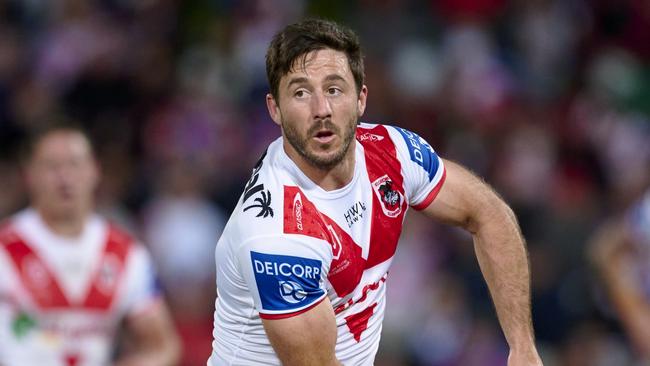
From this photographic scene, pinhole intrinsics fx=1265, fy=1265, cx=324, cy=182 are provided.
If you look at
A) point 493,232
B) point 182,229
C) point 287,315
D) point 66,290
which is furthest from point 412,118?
point 287,315

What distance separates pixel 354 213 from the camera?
446 cm

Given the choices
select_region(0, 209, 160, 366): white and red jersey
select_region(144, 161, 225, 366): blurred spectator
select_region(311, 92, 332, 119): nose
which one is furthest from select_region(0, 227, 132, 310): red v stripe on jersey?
select_region(144, 161, 225, 366): blurred spectator

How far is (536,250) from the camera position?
9.29m

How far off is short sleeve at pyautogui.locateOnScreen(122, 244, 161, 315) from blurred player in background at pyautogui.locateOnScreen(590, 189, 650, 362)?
2.87 metres

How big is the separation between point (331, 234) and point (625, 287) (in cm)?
381

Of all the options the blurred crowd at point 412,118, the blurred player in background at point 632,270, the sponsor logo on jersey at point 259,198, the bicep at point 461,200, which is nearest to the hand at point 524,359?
the bicep at point 461,200

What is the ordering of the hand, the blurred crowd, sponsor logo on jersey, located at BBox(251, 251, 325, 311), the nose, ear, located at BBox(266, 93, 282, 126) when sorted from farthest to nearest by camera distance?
the blurred crowd
the hand
ear, located at BBox(266, 93, 282, 126)
the nose
sponsor logo on jersey, located at BBox(251, 251, 325, 311)

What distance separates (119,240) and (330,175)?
7.68ft

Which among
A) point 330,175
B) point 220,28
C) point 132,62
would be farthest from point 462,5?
point 330,175

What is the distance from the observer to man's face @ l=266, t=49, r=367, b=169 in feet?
13.9

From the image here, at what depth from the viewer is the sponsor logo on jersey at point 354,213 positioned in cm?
443

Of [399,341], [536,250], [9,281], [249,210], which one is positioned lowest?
[399,341]

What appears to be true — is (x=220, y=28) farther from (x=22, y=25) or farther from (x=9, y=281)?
(x=9, y=281)

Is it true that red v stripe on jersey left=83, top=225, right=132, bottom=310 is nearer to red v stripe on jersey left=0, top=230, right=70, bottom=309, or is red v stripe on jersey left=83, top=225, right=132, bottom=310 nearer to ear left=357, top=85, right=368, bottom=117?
red v stripe on jersey left=0, top=230, right=70, bottom=309
